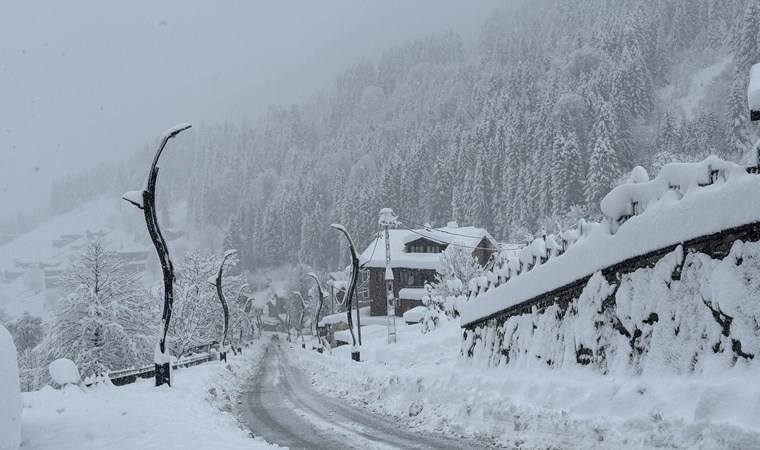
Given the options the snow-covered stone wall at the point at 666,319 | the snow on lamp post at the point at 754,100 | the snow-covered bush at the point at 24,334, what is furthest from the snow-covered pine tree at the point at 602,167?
the snow-covered bush at the point at 24,334

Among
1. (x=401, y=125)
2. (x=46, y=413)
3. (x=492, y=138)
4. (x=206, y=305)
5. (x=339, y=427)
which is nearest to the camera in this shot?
(x=46, y=413)

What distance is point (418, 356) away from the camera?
2342 centimetres

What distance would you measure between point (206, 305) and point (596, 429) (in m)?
58.0

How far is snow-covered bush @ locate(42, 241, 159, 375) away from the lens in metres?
39.8

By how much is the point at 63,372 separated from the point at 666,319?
564 inches

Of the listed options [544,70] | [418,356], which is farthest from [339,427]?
[544,70]

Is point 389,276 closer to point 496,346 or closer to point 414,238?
point 496,346

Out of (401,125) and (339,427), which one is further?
(401,125)

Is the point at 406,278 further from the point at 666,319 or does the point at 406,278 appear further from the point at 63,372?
the point at 666,319

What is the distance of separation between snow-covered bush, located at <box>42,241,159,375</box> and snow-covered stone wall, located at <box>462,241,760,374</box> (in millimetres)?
35577

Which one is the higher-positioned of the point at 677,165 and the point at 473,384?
the point at 677,165

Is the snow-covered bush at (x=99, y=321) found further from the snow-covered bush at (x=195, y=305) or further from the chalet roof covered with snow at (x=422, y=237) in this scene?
the chalet roof covered with snow at (x=422, y=237)

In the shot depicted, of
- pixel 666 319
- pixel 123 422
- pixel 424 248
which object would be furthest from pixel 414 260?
pixel 666 319

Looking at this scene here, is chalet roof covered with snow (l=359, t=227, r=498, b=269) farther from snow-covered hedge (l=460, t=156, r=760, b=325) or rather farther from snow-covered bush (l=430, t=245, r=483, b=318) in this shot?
snow-covered hedge (l=460, t=156, r=760, b=325)
